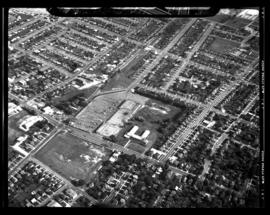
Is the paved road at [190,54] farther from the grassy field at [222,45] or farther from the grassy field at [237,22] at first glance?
the grassy field at [237,22]

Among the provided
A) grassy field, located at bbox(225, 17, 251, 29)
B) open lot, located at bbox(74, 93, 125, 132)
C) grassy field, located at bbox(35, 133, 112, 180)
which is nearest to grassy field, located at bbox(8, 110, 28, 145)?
grassy field, located at bbox(35, 133, 112, 180)

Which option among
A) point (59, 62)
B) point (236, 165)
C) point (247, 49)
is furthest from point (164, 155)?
point (247, 49)

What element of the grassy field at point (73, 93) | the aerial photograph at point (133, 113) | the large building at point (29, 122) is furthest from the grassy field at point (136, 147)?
the large building at point (29, 122)

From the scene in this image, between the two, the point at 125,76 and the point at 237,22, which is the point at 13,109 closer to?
the point at 125,76

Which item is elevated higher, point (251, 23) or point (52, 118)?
point (251, 23)

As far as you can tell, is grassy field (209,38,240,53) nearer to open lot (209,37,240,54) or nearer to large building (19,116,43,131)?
open lot (209,37,240,54)
